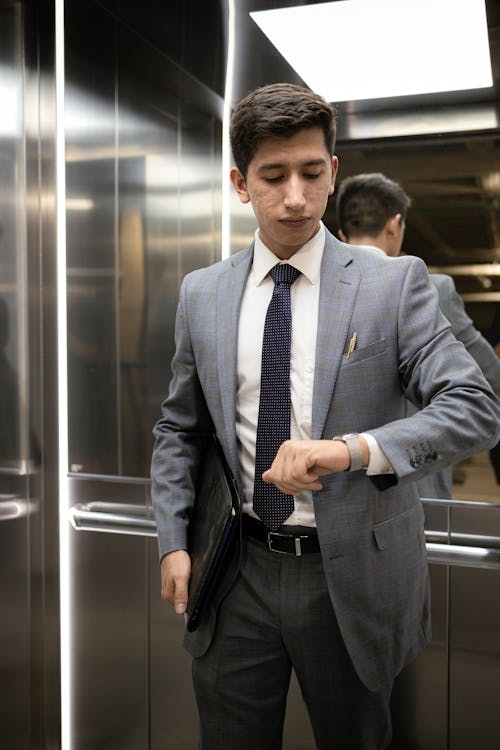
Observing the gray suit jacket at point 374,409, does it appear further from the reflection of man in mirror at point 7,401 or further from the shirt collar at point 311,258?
the reflection of man in mirror at point 7,401

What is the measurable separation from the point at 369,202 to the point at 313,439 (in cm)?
114

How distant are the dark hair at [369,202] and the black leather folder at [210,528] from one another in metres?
0.98

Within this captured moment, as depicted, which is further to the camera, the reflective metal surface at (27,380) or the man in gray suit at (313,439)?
the reflective metal surface at (27,380)

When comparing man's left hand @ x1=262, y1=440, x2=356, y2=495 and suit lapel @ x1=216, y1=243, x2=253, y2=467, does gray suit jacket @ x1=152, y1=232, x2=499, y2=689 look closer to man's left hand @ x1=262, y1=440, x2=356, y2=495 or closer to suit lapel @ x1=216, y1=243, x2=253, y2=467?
suit lapel @ x1=216, y1=243, x2=253, y2=467

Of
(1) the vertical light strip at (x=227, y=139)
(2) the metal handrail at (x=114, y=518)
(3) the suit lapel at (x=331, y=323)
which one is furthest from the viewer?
(2) the metal handrail at (x=114, y=518)

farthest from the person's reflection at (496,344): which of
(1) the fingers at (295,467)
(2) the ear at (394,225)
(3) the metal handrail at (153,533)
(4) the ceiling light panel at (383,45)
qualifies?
(1) the fingers at (295,467)

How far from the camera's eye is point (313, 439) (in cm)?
166

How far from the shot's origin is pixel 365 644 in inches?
67.6

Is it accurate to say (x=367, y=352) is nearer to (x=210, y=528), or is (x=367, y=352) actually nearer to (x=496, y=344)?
(x=210, y=528)

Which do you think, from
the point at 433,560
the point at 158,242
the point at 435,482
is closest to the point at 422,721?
the point at 433,560

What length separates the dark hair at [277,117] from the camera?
170 centimetres

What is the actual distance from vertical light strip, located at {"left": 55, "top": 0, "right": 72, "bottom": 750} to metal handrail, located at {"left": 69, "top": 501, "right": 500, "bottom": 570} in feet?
0.32

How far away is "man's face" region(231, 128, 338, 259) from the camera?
172 cm

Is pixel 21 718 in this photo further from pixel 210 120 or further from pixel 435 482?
pixel 210 120
